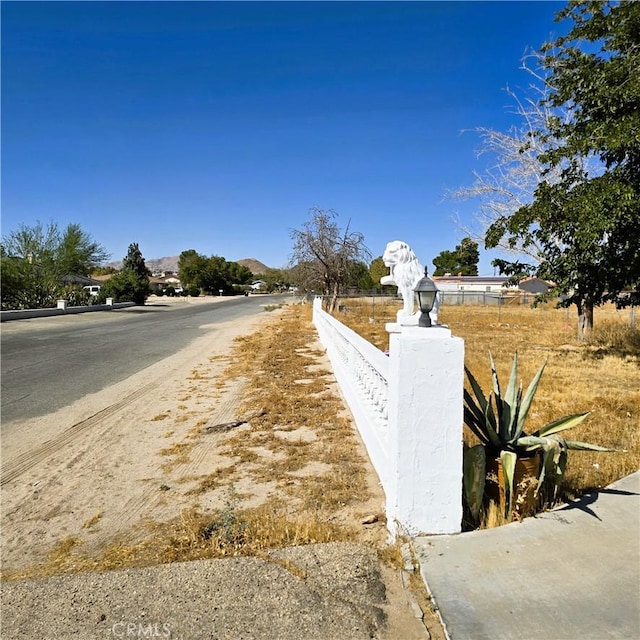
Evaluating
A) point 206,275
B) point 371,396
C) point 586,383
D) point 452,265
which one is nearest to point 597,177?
point 586,383

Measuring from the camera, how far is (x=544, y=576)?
2588 millimetres

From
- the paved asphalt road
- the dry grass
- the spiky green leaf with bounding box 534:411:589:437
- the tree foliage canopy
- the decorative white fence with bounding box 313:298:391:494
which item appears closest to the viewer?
the spiky green leaf with bounding box 534:411:589:437

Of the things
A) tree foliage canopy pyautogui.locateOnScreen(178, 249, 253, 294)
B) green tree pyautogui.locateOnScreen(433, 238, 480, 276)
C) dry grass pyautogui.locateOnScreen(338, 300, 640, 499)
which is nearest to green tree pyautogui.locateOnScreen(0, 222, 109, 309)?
dry grass pyautogui.locateOnScreen(338, 300, 640, 499)

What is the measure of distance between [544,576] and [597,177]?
378 inches

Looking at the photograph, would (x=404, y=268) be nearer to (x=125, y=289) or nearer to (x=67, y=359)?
(x=67, y=359)

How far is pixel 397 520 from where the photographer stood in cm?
309

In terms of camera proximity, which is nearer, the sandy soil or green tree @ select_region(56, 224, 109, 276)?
the sandy soil

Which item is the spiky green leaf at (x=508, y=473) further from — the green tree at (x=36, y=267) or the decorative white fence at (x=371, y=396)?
the green tree at (x=36, y=267)

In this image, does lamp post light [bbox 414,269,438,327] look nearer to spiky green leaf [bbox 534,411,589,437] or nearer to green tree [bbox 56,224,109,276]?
spiky green leaf [bbox 534,411,589,437]

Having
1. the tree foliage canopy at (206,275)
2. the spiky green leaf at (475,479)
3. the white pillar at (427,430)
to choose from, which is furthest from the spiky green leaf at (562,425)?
the tree foliage canopy at (206,275)

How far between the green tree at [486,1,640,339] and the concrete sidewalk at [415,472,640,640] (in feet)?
21.3

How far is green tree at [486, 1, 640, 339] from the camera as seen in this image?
8180 mm

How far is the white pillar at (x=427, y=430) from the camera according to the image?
2.99 meters

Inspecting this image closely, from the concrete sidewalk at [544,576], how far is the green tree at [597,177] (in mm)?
6502
